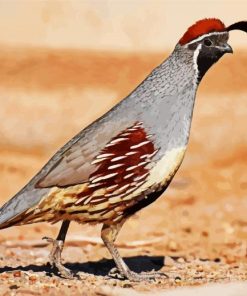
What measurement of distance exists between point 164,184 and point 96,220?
45 centimetres

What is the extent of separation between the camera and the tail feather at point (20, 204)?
6.10 m

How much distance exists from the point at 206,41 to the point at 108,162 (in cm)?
94

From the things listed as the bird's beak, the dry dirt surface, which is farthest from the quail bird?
the dry dirt surface

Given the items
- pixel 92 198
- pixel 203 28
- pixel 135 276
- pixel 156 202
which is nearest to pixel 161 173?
pixel 92 198

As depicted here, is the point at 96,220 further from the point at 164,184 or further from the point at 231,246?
the point at 231,246

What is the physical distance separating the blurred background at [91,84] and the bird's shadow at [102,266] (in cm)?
363

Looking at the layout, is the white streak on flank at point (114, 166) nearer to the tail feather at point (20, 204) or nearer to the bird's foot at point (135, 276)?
the tail feather at point (20, 204)

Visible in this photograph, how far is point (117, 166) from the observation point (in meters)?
6.18

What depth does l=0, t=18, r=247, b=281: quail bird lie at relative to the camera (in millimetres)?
6102

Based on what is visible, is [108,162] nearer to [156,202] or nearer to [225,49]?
[225,49]

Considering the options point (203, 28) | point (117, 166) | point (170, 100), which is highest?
point (203, 28)

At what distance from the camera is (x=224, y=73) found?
1348 cm

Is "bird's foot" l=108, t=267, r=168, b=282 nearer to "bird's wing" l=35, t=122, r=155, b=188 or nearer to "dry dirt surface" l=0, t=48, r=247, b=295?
"dry dirt surface" l=0, t=48, r=247, b=295

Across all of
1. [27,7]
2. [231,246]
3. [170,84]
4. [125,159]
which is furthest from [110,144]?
[27,7]
